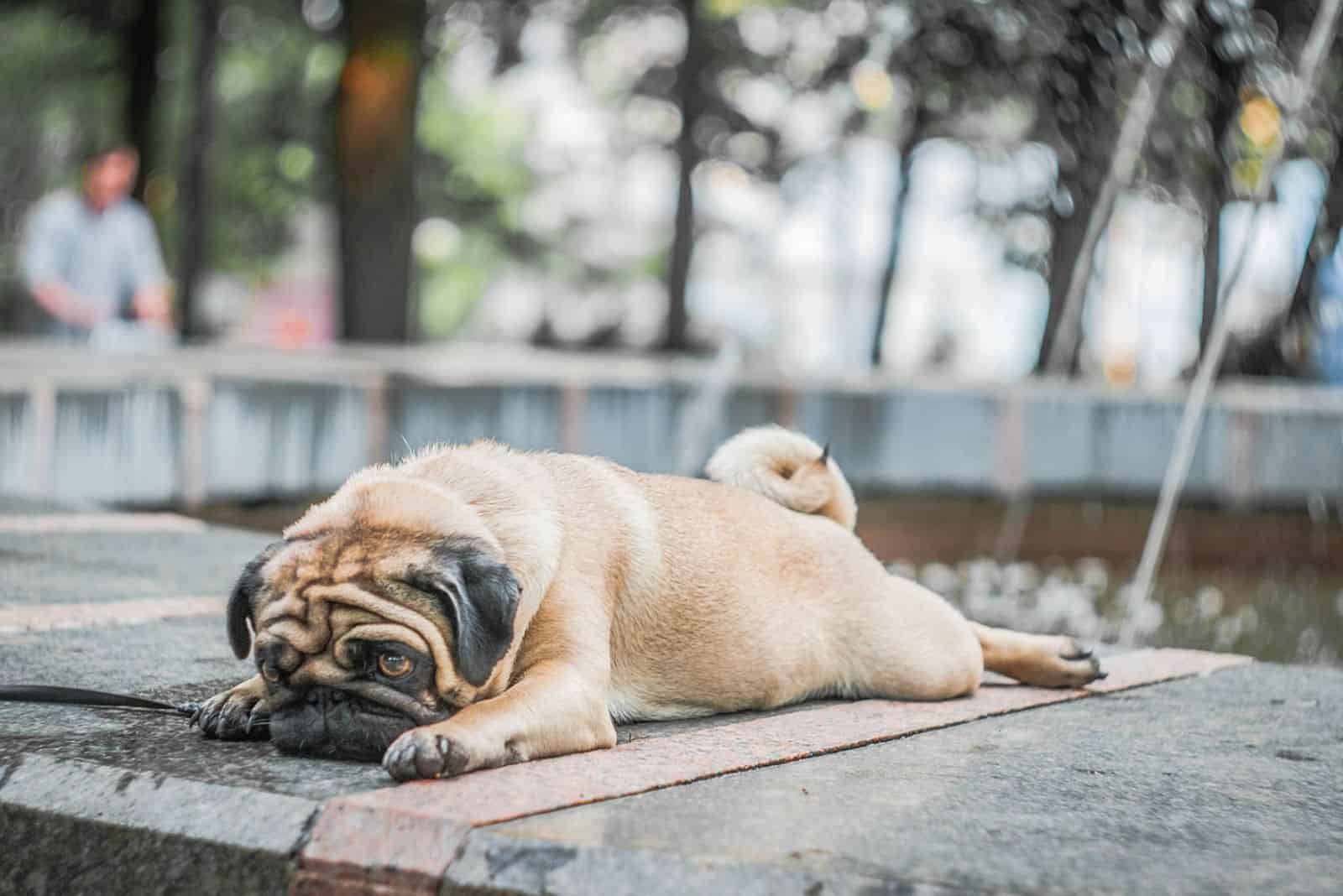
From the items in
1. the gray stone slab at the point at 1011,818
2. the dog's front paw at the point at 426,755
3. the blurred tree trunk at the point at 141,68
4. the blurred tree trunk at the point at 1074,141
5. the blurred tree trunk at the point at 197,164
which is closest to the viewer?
the gray stone slab at the point at 1011,818

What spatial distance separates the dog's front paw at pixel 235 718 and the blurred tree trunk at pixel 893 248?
22919 mm

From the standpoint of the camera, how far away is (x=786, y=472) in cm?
595

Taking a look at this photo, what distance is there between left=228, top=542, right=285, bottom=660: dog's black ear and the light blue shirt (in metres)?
11.1

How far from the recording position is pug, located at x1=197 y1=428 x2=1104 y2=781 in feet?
13.5

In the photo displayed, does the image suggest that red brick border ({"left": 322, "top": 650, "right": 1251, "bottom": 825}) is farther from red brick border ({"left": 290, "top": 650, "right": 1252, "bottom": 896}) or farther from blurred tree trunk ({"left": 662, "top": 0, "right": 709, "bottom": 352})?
blurred tree trunk ({"left": 662, "top": 0, "right": 709, "bottom": 352})

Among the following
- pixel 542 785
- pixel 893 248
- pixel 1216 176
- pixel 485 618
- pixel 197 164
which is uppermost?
pixel 1216 176

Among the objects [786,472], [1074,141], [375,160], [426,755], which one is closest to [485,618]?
[426,755]

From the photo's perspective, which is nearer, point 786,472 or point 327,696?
point 327,696

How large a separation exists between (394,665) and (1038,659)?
2.68m

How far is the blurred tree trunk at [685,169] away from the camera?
25.6m

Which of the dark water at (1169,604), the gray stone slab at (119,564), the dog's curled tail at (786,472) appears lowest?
the dark water at (1169,604)

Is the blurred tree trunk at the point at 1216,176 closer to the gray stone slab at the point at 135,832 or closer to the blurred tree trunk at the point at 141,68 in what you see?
the gray stone slab at the point at 135,832

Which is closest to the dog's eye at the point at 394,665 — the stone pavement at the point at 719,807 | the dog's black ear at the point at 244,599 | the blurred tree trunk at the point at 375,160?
the stone pavement at the point at 719,807

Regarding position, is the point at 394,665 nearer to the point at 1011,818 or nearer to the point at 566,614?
the point at 566,614
